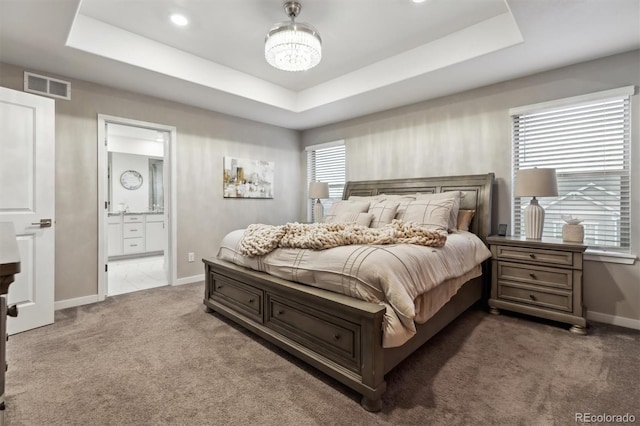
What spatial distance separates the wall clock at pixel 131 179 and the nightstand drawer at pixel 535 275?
7.11 meters

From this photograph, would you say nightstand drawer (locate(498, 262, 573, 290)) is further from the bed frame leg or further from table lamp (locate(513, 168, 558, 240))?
the bed frame leg

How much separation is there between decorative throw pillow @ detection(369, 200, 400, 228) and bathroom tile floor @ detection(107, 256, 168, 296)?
292 centimetres

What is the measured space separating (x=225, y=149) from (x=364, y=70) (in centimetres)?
223

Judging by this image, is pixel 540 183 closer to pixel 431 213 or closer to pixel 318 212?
pixel 431 213

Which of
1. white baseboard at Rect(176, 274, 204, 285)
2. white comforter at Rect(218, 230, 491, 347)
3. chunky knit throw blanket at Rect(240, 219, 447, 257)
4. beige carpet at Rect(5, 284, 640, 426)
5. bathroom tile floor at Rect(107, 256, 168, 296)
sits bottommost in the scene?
beige carpet at Rect(5, 284, 640, 426)

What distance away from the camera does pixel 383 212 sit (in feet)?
10.9

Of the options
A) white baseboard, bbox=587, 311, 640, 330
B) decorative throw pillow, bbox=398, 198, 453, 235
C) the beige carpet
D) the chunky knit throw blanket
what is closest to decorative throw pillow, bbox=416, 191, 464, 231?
decorative throw pillow, bbox=398, 198, 453, 235

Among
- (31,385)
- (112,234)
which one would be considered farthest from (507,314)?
(112,234)

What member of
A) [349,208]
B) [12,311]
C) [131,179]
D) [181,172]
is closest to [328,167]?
[349,208]

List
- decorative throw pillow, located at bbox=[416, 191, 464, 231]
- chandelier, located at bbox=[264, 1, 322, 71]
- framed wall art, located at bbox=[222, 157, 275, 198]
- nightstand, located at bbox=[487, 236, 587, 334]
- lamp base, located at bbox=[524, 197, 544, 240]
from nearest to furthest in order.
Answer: chandelier, located at bbox=[264, 1, 322, 71]
nightstand, located at bbox=[487, 236, 587, 334]
lamp base, located at bbox=[524, 197, 544, 240]
decorative throw pillow, located at bbox=[416, 191, 464, 231]
framed wall art, located at bbox=[222, 157, 275, 198]

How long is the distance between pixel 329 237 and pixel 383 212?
1386 mm

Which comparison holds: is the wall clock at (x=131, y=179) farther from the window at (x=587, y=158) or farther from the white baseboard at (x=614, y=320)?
the white baseboard at (x=614, y=320)

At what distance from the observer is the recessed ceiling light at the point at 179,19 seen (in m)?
2.61

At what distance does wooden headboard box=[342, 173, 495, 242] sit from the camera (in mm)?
3250
